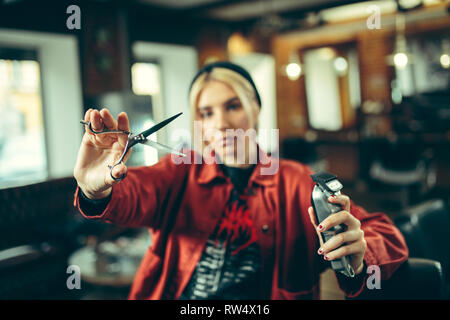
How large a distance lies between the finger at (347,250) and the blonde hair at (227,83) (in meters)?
0.54

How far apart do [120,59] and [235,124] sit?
4261 millimetres

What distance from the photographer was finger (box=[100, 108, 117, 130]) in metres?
0.80

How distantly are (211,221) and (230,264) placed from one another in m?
0.14

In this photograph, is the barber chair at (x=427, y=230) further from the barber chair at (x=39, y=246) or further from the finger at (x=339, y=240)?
the barber chair at (x=39, y=246)

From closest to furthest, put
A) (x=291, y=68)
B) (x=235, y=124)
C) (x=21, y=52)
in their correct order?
(x=235, y=124), (x=21, y=52), (x=291, y=68)


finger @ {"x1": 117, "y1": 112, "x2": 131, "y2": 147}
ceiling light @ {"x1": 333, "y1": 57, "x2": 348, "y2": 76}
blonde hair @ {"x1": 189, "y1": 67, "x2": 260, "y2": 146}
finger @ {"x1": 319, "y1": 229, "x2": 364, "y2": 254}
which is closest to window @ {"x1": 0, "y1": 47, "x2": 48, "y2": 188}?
blonde hair @ {"x1": 189, "y1": 67, "x2": 260, "y2": 146}

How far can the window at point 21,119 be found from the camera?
445 centimetres

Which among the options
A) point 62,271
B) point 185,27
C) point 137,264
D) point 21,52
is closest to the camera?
point 137,264

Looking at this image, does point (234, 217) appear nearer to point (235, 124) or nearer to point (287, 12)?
point (235, 124)

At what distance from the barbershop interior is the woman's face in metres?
0.07

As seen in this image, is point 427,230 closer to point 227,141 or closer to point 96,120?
point 227,141

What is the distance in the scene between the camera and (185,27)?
6109 mm

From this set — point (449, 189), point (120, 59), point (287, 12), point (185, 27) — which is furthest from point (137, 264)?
point (449, 189)
